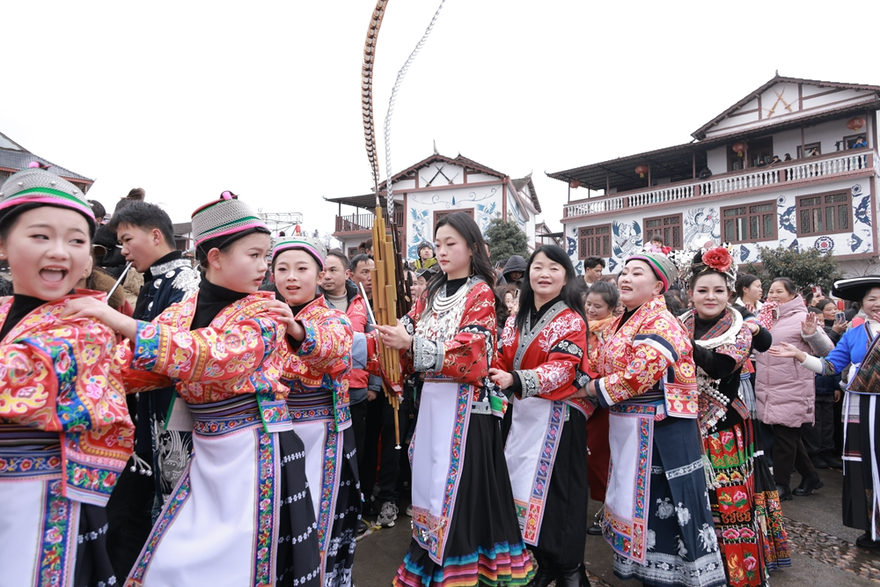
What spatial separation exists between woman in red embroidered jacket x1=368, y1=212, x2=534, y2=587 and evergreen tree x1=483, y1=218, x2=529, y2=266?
16257mm

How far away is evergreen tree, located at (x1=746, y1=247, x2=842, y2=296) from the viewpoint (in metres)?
15.1

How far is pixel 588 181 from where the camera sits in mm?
23281

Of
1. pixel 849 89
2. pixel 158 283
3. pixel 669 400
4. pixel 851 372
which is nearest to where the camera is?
pixel 158 283

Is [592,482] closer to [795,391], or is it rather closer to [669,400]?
[669,400]

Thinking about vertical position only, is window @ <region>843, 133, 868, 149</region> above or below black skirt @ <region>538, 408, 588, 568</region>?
above

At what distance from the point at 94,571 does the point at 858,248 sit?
20.6m

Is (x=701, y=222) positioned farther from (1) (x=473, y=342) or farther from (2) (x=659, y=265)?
(1) (x=473, y=342)

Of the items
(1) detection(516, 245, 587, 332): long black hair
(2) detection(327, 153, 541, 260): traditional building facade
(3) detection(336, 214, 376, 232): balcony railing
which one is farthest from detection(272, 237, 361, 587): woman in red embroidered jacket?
(3) detection(336, 214, 376, 232): balcony railing

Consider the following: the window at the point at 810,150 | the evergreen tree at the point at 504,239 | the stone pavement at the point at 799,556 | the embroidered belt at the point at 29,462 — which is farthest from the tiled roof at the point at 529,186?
the embroidered belt at the point at 29,462

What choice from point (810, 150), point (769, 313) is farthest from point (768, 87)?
point (769, 313)

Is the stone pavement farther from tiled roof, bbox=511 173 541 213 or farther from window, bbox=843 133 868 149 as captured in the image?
tiled roof, bbox=511 173 541 213

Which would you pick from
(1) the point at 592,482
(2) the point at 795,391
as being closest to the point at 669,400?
(1) the point at 592,482

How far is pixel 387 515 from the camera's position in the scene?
4.00m

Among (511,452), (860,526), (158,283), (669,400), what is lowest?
(860,526)
